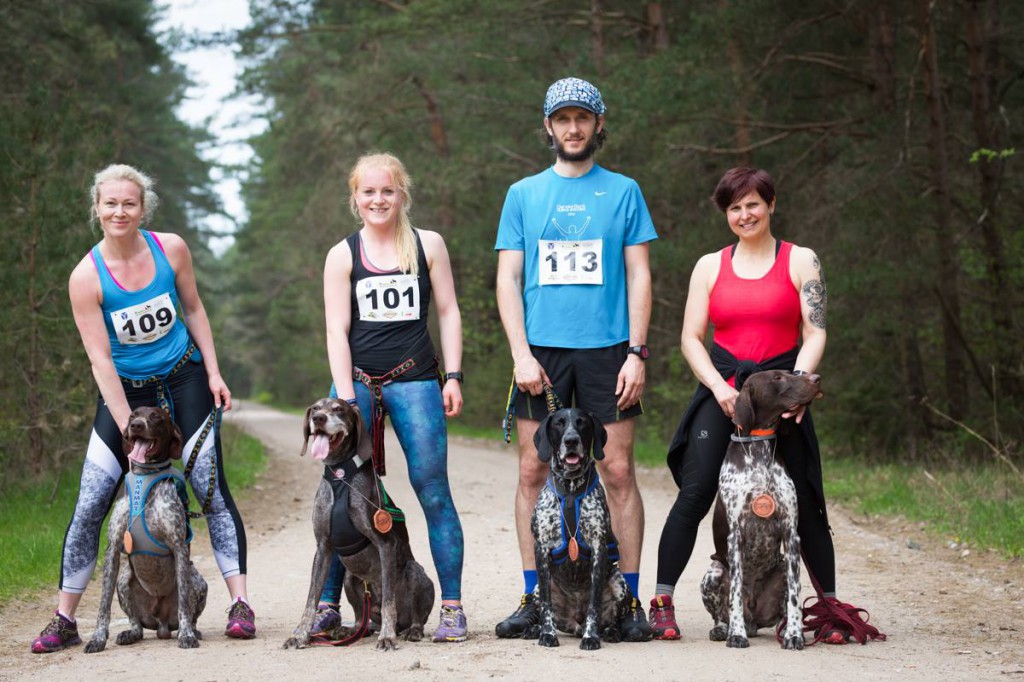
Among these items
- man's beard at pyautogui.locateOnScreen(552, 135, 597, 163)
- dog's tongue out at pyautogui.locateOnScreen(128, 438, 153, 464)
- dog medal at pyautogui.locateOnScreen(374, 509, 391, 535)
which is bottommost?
dog medal at pyautogui.locateOnScreen(374, 509, 391, 535)

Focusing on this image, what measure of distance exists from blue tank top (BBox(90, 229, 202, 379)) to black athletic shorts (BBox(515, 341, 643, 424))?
1.90 m

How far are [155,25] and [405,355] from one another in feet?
64.3

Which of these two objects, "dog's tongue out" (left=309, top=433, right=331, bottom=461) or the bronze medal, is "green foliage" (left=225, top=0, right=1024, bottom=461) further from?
"dog's tongue out" (left=309, top=433, right=331, bottom=461)

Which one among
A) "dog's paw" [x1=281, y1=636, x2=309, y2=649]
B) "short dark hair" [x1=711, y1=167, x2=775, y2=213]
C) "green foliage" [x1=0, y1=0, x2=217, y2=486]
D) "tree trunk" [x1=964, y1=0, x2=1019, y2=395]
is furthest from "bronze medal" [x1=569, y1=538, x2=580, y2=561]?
"tree trunk" [x1=964, y1=0, x2=1019, y2=395]

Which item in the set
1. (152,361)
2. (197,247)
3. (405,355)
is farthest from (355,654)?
Answer: (197,247)

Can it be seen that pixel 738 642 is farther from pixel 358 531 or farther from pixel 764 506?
pixel 358 531

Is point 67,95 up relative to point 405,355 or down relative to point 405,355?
up

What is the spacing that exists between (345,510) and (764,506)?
1999 millimetres

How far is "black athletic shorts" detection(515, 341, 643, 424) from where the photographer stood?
567cm

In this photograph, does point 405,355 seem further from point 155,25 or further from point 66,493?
point 155,25

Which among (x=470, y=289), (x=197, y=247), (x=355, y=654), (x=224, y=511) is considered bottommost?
(x=355, y=654)

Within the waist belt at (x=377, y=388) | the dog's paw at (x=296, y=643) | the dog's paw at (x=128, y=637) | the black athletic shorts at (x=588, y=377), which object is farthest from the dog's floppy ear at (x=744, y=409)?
the dog's paw at (x=128, y=637)

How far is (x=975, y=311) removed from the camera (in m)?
15.7

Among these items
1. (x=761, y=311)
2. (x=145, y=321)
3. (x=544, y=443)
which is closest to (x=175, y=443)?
(x=145, y=321)
